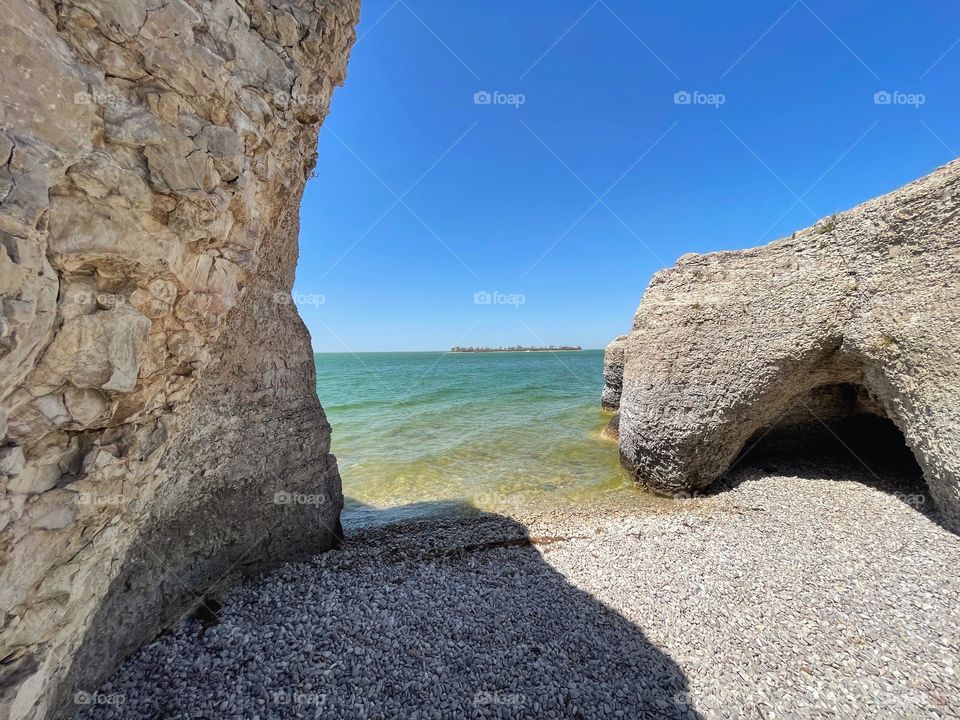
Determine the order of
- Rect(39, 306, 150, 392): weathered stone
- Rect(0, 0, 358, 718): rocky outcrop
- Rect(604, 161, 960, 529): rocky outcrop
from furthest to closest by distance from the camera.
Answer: Rect(604, 161, 960, 529): rocky outcrop → Rect(39, 306, 150, 392): weathered stone → Rect(0, 0, 358, 718): rocky outcrop

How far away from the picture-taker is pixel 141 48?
2.49 meters

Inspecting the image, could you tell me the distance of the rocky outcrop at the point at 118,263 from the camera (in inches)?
82.8

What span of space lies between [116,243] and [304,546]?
5.10m

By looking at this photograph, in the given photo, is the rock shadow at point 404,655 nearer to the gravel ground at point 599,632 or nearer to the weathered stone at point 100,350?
the gravel ground at point 599,632

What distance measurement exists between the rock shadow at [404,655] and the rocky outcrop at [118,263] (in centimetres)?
71

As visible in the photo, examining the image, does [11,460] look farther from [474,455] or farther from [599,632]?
[474,455]

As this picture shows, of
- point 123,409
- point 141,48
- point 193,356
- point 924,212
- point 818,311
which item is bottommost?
point 123,409

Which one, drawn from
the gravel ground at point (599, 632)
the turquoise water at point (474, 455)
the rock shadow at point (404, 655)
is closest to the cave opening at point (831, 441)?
the gravel ground at point (599, 632)

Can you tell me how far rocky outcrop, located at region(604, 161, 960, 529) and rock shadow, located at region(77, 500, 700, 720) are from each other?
13.6 ft

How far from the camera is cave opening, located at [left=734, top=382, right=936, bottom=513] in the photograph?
8148 mm

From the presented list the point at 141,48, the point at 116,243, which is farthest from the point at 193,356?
the point at 141,48

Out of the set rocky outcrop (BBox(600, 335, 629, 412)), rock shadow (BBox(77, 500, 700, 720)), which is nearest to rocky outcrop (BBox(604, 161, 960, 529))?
rock shadow (BBox(77, 500, 700, 720))

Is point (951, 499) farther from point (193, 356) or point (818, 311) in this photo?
point (193, 356)

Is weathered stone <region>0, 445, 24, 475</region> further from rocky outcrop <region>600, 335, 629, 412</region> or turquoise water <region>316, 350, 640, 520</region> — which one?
rocky outcrop <region>600, 335, 629, 412</region>
